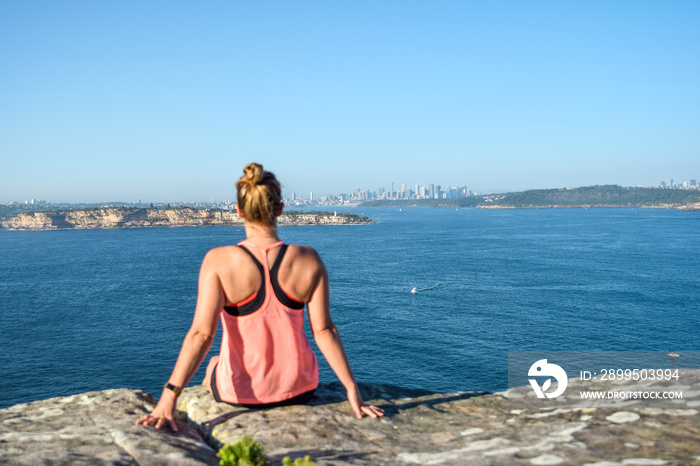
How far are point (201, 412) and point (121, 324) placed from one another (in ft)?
170

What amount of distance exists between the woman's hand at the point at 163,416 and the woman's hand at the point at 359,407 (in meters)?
1.46

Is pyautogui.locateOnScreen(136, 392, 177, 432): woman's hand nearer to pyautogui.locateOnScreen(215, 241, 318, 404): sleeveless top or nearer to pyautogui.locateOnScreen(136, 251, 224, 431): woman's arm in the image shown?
pyautogui.locateOnScreen(136, 251, 224, 431): woman's arm

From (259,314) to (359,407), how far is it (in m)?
1.23

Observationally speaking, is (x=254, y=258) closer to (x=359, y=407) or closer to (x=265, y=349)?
(x=265, y=349)

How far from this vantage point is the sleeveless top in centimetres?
381

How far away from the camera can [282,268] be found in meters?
3.79

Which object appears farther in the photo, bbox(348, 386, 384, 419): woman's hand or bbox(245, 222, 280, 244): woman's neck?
bbox(348, 386, 384, 419): woman's hand

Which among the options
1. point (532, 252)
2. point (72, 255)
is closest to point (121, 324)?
point (72, 255)

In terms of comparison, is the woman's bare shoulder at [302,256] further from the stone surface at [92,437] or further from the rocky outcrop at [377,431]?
the stone surface at [92,437]

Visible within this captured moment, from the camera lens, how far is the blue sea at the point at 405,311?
37.6 m

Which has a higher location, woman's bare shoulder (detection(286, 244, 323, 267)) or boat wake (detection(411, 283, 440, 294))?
woman's bare shoulder (detection(286, 244, 323, 267))

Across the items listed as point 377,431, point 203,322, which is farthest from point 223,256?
point 377,431

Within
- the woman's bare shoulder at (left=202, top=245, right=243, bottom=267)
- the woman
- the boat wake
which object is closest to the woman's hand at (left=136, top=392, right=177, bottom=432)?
the woman

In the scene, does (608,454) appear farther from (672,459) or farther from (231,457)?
(231,457)
